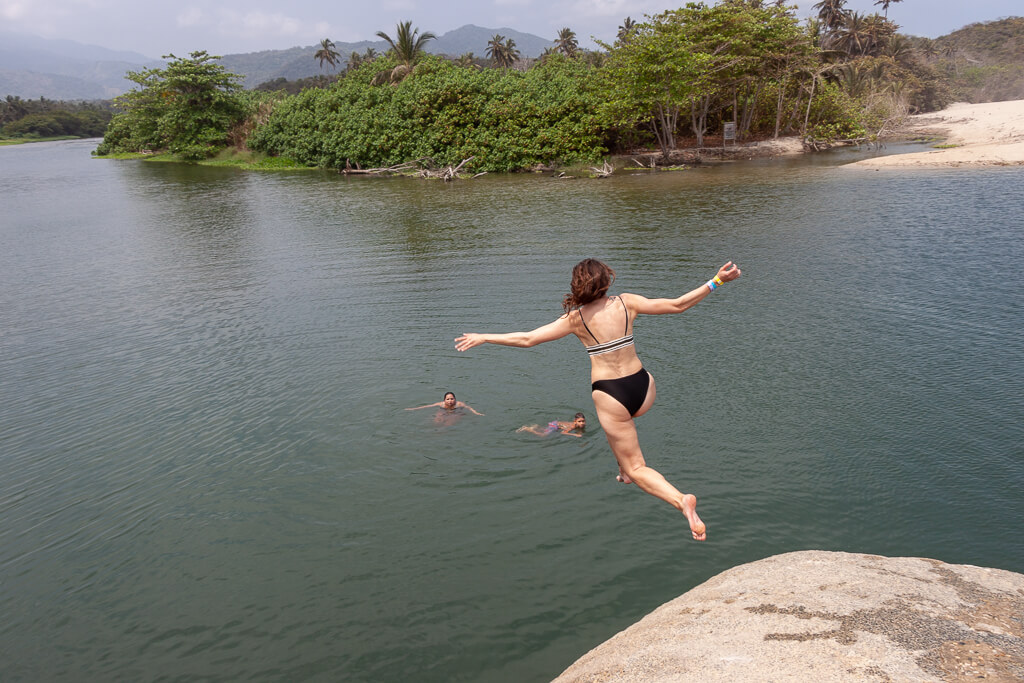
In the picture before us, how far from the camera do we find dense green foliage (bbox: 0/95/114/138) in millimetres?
125438

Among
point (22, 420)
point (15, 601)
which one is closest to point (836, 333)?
point (15, 601)

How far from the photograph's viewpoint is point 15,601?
23.7 ft

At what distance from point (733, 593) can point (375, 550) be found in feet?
13.6

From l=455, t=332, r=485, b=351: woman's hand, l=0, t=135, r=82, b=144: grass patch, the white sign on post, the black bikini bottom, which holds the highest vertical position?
l=0, t=135, r=82, b=144: grass patch

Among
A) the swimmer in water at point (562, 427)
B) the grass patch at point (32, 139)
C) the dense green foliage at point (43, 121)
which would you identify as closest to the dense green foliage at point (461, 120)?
the swimmer in water at point (562, 427)

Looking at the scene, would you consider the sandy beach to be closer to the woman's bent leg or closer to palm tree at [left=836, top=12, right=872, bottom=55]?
palm tree at [left=836, top=12, right=872, bottom=55]

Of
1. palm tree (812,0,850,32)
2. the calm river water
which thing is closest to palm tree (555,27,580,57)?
palm tree (812,0,850,32)

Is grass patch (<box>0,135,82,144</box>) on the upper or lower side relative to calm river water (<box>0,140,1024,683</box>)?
upper

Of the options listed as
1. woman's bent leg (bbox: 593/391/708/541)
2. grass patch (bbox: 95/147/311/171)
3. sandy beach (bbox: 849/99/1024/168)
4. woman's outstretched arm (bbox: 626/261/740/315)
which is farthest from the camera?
grass patch (bbox: 95/147/311/171)

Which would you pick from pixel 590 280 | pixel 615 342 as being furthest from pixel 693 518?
pixel 590 280

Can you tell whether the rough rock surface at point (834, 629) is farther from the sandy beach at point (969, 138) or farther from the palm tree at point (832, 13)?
the palm tree at point (832, 13)

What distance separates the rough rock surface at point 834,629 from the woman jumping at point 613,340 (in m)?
1.02

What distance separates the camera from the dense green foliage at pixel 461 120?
1752 inches

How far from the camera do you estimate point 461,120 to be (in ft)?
154
